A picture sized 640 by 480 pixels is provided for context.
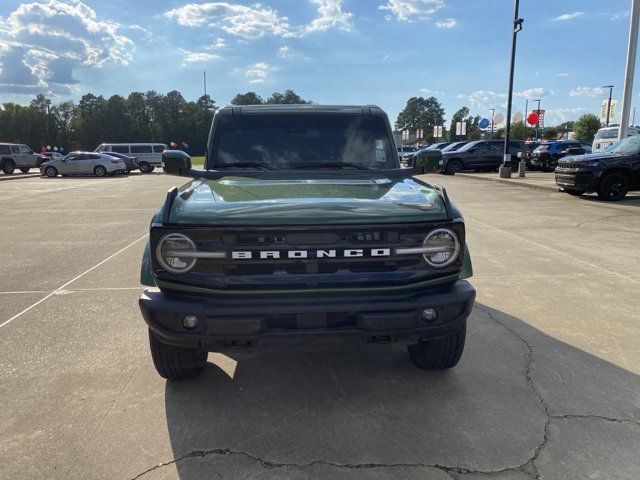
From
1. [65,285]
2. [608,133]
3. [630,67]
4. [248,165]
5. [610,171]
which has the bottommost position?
[65,285]

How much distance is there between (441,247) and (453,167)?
979 inches

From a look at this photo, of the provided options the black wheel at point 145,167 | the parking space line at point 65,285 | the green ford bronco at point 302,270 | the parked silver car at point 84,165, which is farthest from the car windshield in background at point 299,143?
the black wheel at point 145,167

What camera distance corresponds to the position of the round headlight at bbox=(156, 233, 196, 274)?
2689 mm

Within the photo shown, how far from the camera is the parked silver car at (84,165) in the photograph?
29172mm

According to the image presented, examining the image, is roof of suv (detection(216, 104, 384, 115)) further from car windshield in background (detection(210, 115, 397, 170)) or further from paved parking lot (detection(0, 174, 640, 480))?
paved parking lot (detection(0, 174, 640, 480))

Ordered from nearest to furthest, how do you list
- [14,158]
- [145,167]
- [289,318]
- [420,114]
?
[289,318], [14,158], [145,167], [420,114]

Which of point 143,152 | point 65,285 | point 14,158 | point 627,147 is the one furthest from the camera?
point 143,152

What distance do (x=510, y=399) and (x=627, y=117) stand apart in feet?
57.1

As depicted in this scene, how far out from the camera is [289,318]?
263 cm

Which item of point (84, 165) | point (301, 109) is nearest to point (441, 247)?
point (301, 109)

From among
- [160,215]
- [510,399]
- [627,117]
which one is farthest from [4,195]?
[627,117]

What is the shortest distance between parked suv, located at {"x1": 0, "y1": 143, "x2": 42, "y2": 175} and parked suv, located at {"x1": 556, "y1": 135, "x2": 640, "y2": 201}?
108 ft

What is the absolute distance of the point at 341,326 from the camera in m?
2.67

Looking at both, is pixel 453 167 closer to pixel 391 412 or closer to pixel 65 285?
pixel 65 285
